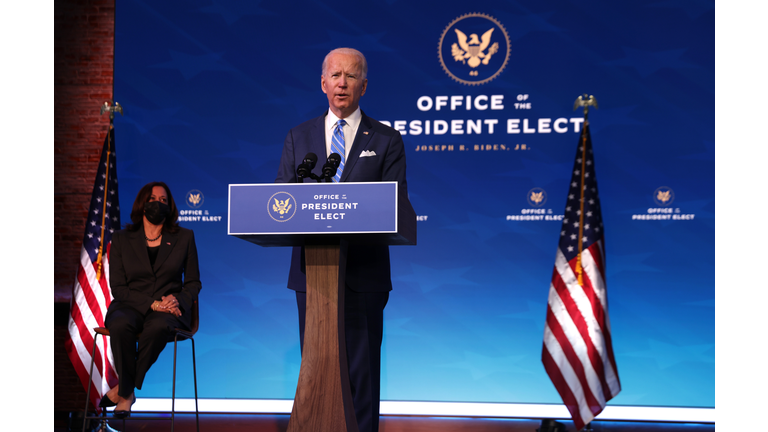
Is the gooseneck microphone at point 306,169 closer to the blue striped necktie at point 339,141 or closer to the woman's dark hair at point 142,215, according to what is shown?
the blue striped necktie at point 339,141

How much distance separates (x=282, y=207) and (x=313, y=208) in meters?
0.10

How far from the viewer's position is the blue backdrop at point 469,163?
391cm

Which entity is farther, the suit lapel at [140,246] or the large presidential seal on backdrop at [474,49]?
the large presidential seal on backdrop at [474,49]

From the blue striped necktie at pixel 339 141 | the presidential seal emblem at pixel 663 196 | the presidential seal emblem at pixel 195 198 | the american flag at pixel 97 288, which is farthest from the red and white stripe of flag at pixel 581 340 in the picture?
the american flag at pixel 97 288

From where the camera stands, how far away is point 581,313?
3539 millimetres

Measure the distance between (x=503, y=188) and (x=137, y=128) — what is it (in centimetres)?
284

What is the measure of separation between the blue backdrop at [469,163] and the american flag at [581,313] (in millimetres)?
306

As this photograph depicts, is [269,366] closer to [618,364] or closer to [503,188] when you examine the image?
[503,188]

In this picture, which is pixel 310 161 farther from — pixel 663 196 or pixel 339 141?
pixel 663 196

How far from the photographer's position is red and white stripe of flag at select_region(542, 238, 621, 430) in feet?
11.3

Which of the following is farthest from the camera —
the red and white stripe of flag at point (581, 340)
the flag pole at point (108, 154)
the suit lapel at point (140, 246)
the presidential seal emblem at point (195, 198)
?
the presidential seal emblem at point (195, 198)

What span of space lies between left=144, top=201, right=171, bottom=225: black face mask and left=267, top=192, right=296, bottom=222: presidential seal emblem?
1.75m

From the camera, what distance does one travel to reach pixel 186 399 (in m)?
4.09

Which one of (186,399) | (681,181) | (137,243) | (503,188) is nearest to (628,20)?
(681,181)
